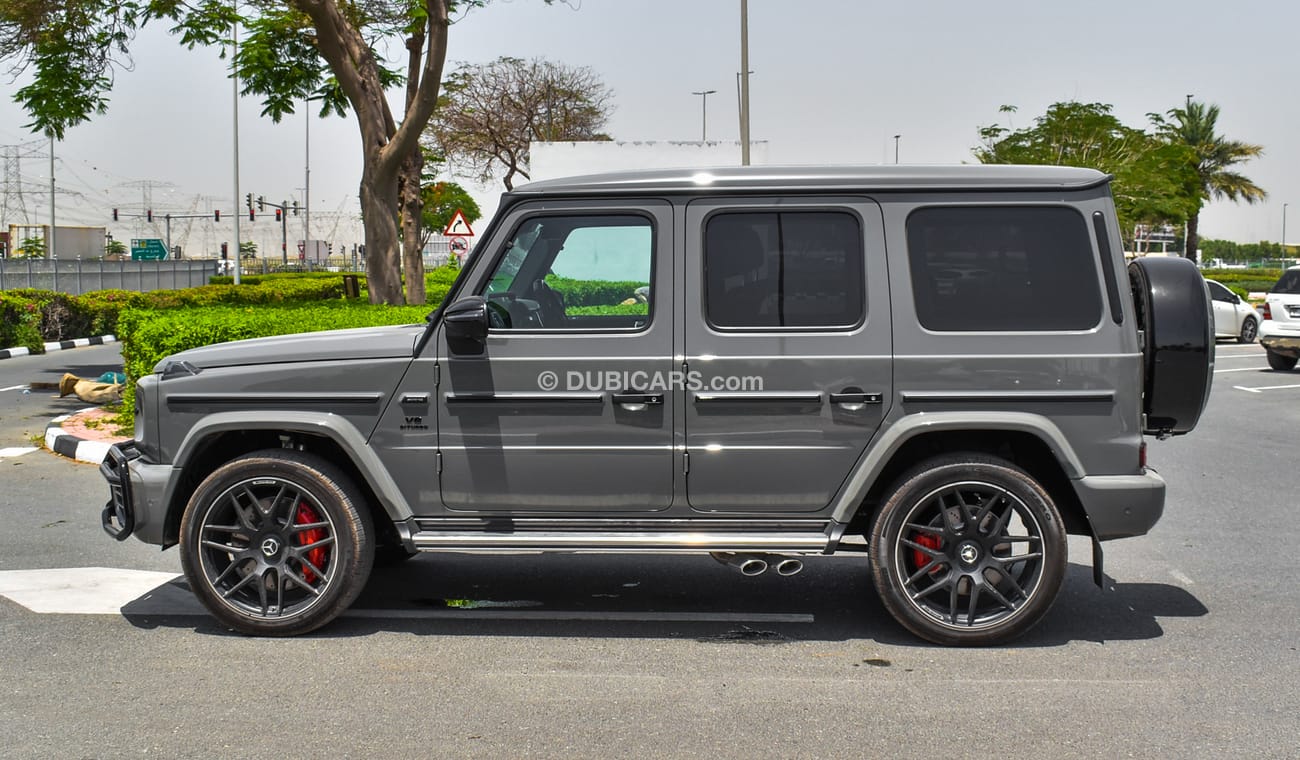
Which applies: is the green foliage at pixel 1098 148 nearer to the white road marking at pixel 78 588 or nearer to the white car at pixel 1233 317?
the white car at pixel 1233 317

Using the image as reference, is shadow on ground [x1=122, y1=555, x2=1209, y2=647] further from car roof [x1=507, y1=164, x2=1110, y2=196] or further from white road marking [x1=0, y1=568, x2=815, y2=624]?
car roof [x1=507, y1=164, x2=1110, y2=196]

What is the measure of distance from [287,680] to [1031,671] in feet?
9.76

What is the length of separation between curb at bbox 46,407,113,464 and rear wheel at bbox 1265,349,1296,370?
17529mm

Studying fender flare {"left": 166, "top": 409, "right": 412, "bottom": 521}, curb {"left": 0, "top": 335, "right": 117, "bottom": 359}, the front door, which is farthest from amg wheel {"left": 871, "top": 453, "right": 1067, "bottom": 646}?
curb {"left": 0, "top": 335, "right": 117, "bottom": 359}

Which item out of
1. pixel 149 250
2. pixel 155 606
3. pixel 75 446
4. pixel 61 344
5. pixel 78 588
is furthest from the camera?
pixel 149 250

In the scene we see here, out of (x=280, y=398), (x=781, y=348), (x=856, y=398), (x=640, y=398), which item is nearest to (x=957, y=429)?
(x=856, y=398)

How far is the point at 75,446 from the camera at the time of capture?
10914 millimetres

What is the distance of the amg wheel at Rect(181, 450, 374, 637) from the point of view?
5.39m

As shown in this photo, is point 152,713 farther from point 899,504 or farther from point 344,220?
point 344,220

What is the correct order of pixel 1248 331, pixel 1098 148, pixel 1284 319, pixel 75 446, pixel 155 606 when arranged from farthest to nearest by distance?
1. pixel 1098 148
2. pixel 1248 331
3. pixel 1284 319
4. pixel 75 446
5. pixel 155 606

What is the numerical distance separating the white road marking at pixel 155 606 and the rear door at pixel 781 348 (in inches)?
31.1

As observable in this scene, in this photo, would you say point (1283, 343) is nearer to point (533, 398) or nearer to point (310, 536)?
point (533, 398)

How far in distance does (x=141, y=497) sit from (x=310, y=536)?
0.75m

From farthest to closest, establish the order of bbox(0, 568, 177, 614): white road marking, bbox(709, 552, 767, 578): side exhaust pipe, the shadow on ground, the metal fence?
the metal fence
bbox(0, 568, 177, 614): white road marking
the shadow on ground
bbox(709, 552, 767, 578): side exhaust pipe
